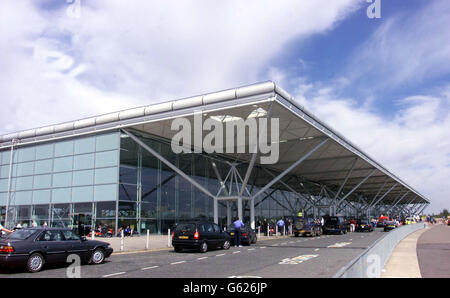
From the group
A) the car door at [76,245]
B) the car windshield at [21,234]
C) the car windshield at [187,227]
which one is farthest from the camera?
the car windshield at [187,227]

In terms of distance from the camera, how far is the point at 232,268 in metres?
12.9

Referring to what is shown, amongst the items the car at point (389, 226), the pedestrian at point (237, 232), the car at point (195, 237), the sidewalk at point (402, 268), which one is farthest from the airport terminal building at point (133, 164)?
the sidewalk at point (402, 268)

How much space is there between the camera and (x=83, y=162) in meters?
32.0

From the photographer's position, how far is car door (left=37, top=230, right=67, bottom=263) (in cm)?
1248

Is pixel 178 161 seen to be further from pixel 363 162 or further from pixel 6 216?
pixel 363 162

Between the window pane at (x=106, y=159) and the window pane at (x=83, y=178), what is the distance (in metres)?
0.93

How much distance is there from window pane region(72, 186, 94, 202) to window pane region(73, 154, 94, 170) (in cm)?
167

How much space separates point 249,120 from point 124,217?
11714 millimetres

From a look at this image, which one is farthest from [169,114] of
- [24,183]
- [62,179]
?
A: [24,183]

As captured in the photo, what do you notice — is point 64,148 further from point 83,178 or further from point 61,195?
point 61,195

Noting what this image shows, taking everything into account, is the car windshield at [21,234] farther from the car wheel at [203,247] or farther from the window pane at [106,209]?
the window pane at [106,209]

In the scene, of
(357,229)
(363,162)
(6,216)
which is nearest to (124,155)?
(6,216)

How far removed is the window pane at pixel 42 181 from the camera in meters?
33.2
